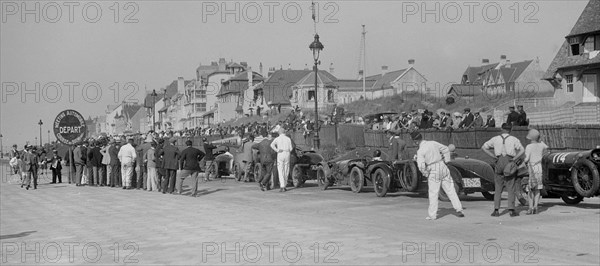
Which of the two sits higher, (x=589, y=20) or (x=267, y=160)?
(x=589, y=20)

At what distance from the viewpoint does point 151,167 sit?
24.7m

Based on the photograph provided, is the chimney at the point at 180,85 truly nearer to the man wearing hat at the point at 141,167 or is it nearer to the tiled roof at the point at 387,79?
the tiled roof at the point at 387,79

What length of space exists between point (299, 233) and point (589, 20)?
41.6 metres

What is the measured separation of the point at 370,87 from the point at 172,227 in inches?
3761

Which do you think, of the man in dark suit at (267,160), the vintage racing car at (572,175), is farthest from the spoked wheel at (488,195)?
the man in dark suit at (267,160)

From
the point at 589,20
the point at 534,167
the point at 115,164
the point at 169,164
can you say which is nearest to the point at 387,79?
the point at 589,20

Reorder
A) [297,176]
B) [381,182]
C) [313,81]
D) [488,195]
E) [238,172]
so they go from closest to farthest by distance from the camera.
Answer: [488,195] < [381,182] < [297,176] < [238,172] < [313,81]

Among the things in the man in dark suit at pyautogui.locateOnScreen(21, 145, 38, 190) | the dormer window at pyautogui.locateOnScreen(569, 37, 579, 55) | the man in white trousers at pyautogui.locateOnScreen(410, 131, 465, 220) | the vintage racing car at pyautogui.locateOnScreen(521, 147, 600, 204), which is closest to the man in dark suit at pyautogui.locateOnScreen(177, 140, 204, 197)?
the man in white trousers at pyautogui.locateOnScreen(410, 131, 465, 220)

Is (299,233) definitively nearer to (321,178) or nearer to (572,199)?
(572,199)

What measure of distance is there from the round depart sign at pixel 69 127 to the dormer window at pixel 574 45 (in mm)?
34545

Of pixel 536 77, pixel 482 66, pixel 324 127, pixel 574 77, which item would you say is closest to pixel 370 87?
pixel 482 66

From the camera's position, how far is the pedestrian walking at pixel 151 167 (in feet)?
79.7

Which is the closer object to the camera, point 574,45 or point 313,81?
point 574,45

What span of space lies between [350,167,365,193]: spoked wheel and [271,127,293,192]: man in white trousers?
8.16ft
